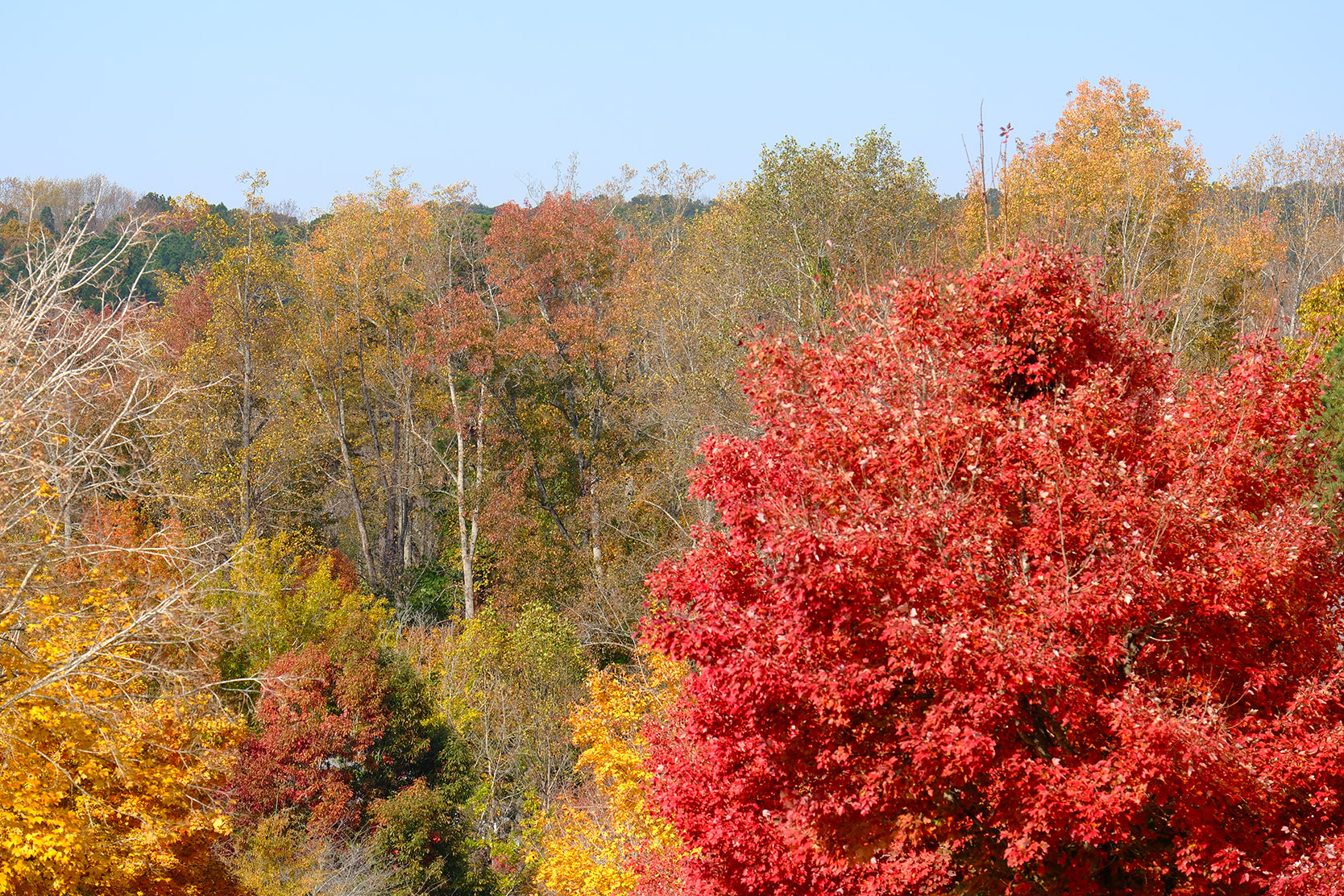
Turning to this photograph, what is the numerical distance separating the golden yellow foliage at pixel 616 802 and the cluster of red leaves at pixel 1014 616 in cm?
727

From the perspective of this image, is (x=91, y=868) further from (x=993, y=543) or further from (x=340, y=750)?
(x=993, y=543)

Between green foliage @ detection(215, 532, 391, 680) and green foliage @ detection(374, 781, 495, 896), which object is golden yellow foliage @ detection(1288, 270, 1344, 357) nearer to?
green foliage @ detection(374, 781, 495, 896)

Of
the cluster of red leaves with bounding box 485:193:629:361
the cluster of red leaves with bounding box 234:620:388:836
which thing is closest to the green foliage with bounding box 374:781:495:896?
the cluster of red leaves with bounding box 234:620:388:836

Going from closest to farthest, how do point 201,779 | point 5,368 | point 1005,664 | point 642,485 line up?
point 1005,664 < point 5,368 < point 201,779 < point 642,485

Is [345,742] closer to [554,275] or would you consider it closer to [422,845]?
[422,845]

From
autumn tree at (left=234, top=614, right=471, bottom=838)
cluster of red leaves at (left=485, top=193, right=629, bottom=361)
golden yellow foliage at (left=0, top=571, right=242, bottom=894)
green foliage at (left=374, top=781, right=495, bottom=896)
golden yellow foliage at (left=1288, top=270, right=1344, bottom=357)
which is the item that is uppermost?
cluster of red leaves at (left=485, top=193, right=629, bottom=361)

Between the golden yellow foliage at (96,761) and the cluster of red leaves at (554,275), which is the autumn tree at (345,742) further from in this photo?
the cluster of red leaves at (554,275)

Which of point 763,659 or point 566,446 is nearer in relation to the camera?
point 763,659

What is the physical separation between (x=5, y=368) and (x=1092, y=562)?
28.1 feet

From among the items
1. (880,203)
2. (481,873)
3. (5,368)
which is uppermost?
(880,203)

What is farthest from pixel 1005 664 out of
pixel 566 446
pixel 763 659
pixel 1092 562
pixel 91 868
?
pixel 566 446

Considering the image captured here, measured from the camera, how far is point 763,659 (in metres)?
7.16

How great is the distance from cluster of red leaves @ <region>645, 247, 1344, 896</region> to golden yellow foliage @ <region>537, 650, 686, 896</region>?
7268mm

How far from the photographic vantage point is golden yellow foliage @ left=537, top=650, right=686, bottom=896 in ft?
54.1
